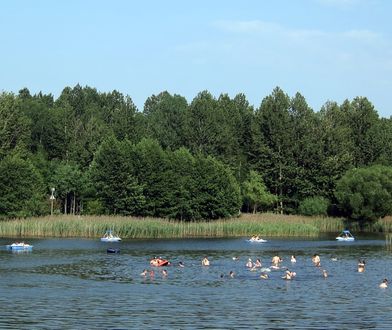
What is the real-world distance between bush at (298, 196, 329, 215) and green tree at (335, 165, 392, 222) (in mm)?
4028

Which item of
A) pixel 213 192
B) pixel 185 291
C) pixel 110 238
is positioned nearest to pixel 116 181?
pixel 213 192

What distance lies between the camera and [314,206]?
137 m

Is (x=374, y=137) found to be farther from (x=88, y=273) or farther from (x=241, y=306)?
(x=241, y=306)

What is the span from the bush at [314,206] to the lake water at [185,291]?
46.0m

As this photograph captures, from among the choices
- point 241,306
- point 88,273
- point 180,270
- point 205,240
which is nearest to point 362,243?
point 205,240

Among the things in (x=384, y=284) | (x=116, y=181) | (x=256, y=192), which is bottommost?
(x=384, y=284)

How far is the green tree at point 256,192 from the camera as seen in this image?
140 meters

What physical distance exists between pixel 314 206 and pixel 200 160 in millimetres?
20450

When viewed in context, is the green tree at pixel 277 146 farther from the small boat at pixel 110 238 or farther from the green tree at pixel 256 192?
the small boat at pixel 110 238

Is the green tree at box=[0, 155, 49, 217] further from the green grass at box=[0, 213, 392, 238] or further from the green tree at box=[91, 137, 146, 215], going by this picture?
the green tree at box=[91, 137, 146, 215]

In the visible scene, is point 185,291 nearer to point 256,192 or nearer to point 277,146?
point 256,192

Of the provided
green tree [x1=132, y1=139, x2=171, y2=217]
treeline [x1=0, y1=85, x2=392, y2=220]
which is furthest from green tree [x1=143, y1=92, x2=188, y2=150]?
green tree [x1=132, y1=139, x2=171, y2=217]

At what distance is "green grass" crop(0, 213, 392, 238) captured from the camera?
102812 mm

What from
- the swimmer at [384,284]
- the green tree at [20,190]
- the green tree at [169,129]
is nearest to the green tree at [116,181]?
the green tree at [20,190]
